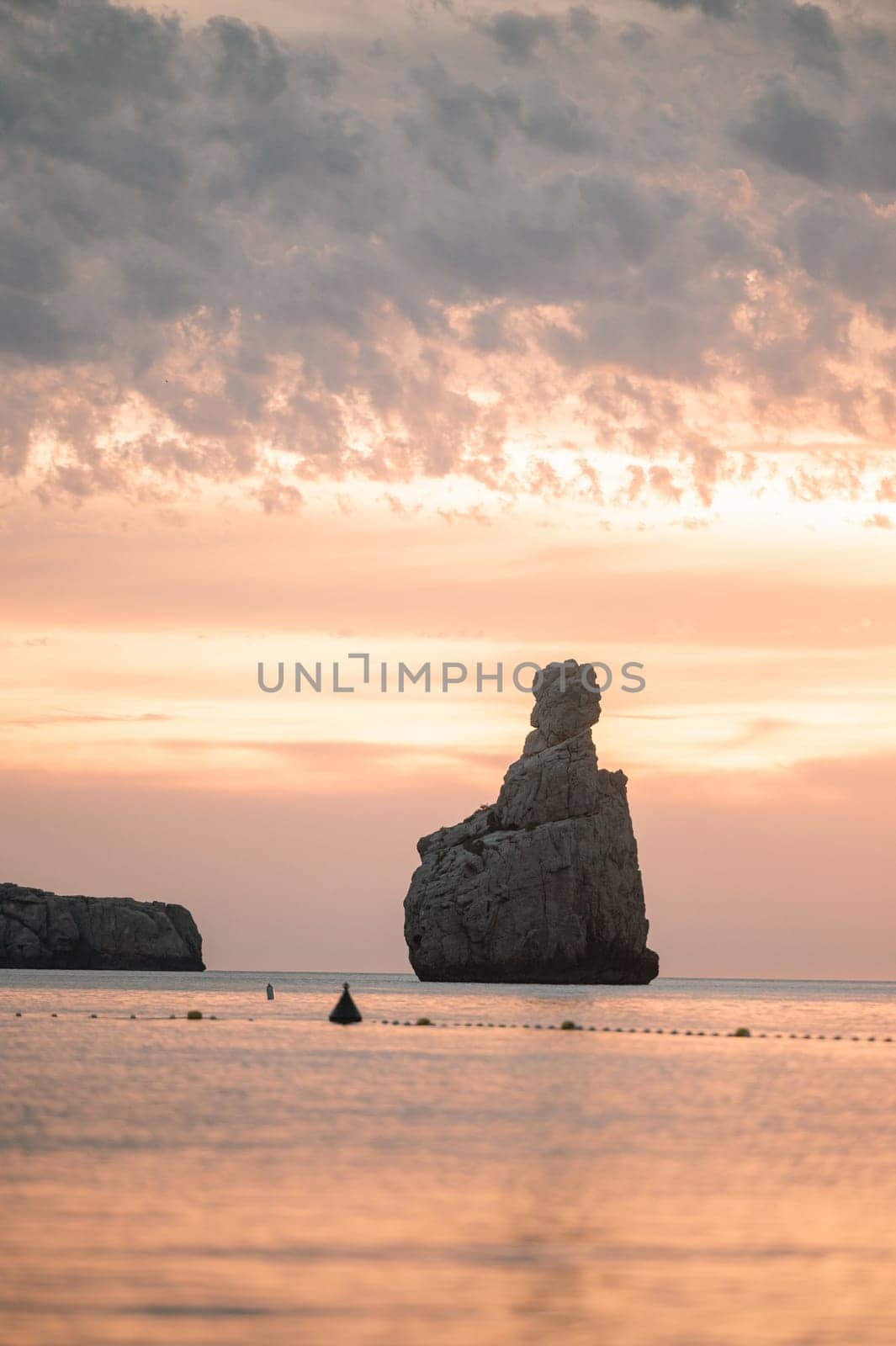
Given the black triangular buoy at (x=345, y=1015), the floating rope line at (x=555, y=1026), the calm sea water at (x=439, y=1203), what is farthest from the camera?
the floating rope line at (x=555, y=1026)

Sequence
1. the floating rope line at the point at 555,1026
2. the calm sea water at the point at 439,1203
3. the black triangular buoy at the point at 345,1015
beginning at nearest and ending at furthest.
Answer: the calm sea water at the point at 439,1203 < the black triangular buoy at the point at 345,1015 < the floating rope line at the point at 555,1026

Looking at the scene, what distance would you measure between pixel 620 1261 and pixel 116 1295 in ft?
30.0

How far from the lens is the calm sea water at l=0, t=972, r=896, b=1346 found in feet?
84.5

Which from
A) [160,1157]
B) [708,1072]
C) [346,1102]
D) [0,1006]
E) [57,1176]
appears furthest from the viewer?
[0,1006]

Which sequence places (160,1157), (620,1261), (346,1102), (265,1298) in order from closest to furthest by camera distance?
(265,1298)
(620,1261)
(160,1157)
(346,1102)

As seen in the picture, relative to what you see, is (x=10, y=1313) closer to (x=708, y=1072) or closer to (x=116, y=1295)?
(x=116, y=1295)

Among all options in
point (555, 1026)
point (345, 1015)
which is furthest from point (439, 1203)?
point (555, 1026)

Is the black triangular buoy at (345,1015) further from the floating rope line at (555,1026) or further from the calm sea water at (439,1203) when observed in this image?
the calm sea water at (439,1203)

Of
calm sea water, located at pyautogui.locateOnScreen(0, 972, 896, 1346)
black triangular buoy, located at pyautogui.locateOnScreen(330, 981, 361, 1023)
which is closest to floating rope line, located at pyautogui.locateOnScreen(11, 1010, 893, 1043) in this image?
black triangular buoy, located at pyautogui.locateOnScreen(330, 981, 361, 1023)

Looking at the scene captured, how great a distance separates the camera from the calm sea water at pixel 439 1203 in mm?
25750

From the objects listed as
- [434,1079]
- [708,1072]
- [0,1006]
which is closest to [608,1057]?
[708,1072]

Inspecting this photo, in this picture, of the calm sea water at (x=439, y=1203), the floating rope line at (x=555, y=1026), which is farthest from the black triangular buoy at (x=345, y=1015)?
the calm sea water at (x=439, y=1203)

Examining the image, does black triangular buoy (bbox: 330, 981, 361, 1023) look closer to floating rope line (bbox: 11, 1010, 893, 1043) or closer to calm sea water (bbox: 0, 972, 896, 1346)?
floating rope line (bbox: 11, 1010, 893, 1043)

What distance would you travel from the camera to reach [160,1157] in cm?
4362
